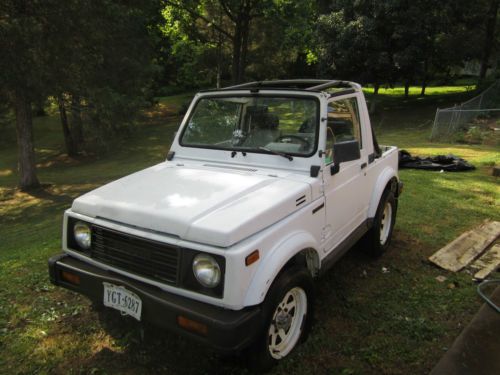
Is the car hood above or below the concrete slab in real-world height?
above

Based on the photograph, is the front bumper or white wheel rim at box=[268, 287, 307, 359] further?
white wheel rim at box=[268, 287, 307, 359]

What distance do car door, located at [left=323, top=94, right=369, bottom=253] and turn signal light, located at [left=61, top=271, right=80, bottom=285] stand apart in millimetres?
1986

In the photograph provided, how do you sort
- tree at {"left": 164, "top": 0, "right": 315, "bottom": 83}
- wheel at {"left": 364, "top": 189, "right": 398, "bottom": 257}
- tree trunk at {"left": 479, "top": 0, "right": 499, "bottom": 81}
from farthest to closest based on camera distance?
tree at {"left": 164, "top": 0, "right": 315, "bottom": 83} → tree trunk at {"left": 479, "top": 0, "right": 499, "bottom": 81} → wheel at {"left": 364, "top": 189, "right": 398, "bottom": 257}

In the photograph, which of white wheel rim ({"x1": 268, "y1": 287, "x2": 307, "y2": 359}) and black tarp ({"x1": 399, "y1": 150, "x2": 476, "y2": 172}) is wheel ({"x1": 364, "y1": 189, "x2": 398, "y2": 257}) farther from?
black tarp ({"x1": 399, "y1": 150, "x2": 476, "y2": 172})

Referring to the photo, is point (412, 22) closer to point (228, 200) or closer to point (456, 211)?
point (456, 211)

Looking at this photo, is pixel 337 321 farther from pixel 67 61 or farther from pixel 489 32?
pixel 489 32

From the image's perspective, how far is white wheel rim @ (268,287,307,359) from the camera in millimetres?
2971

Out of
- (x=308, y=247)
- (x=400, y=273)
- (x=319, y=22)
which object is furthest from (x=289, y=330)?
(x=319, y=22)

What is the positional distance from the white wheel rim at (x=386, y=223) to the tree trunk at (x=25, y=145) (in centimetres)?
1390

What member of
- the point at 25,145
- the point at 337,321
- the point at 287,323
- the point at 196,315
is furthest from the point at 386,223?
the point at 25,145

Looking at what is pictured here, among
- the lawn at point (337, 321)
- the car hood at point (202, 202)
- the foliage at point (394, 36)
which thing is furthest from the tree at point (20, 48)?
the foliage at point (394, 36)

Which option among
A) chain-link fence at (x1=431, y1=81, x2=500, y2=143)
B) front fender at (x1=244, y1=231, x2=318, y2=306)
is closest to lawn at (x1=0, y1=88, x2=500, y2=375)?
front fender at (x1=244, y1=231, x2=318, y2=306)

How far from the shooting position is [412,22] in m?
20.9

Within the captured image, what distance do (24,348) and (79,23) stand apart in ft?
38.5
